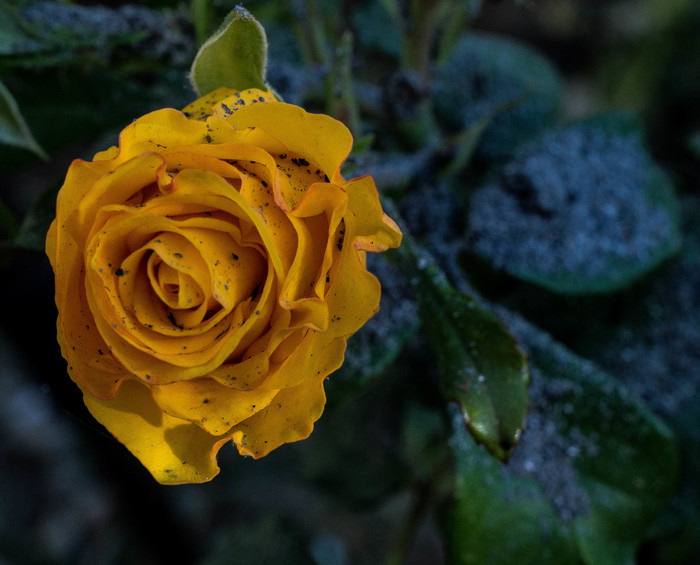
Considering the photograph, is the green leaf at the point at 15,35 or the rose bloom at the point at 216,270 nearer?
the rose bloom at the point at 216,270

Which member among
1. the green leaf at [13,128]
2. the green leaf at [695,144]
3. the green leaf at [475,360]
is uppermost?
the green leaf at [695,144]

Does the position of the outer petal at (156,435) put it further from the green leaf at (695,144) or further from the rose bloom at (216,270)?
the green leaf at (695,144)

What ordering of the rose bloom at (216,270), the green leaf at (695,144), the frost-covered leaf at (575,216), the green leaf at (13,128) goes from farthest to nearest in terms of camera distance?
1. the green leaf at (695,144)
2. the frost-covered leaf at (575,216)
3. the green leaf at (13,128)
4. the rose bloom at (216,270)

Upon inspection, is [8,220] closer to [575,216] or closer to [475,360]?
[475,360]

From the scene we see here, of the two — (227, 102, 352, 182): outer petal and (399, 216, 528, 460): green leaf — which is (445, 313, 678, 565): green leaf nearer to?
(399, 216, 528, 460): green leaf

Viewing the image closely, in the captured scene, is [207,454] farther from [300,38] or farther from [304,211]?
[300,38]

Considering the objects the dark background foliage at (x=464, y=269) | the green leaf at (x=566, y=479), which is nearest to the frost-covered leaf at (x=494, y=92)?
the dark background foliage at (x=464, y=269)

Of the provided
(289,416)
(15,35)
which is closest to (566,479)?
(289,416)
